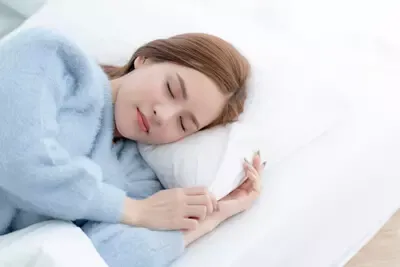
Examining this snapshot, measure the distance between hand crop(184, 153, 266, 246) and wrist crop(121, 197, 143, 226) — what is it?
90mm

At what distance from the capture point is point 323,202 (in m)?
1.23

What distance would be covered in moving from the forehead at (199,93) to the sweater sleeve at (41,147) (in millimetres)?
217

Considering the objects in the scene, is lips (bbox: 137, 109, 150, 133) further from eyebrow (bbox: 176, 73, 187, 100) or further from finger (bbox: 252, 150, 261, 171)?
finger (bbox: 252, 150, 261, 171)

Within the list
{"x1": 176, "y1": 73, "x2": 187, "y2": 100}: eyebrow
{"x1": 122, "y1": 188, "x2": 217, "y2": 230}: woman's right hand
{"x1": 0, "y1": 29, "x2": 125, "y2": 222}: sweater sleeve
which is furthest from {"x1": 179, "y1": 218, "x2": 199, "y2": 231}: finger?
{"x1": 176, "y1": 73, "x2": 187, "y2": 100}: eyebrow

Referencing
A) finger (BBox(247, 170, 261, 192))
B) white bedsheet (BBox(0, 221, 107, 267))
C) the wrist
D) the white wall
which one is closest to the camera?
white bedsheet (BBox(0, 221, 107, 267))

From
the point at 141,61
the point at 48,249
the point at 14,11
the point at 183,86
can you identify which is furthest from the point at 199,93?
the point at 14,11

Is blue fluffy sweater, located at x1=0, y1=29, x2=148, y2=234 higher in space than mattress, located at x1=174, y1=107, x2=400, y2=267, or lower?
higher

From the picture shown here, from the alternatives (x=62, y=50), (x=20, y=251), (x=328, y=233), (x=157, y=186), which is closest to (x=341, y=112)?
(x=328, y=233)

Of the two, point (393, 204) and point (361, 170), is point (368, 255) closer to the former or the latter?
point (393, 204)

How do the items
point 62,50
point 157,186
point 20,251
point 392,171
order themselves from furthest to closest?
point 392,171
point 157,186
point 62,50
point 20,251

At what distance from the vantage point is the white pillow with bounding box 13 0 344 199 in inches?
47.1

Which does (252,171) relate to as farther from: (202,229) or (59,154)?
(59,154)

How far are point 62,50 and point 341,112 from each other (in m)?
0.60

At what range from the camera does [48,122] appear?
103 centimetres
